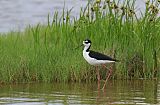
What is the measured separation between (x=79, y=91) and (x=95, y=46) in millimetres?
1755

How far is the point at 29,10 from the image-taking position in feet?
64.7

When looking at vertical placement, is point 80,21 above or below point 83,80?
above

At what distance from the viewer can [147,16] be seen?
11992 millimetres

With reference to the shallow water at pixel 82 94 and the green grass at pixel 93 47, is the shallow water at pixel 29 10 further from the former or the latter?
the shallow water at pixel 82 94

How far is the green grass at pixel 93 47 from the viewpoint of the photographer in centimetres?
1091

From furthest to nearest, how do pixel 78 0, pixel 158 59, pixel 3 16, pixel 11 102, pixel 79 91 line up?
pixel 78 0
pixel 3 16
pixel 158 59
pixel 79 91
pixel 11 102

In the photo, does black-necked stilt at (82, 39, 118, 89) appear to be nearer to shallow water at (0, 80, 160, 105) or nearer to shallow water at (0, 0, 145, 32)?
shallow water at (0, 80, 160, 105)

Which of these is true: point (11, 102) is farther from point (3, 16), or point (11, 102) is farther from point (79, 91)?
point (3, 16)

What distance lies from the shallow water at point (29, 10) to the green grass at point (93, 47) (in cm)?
457

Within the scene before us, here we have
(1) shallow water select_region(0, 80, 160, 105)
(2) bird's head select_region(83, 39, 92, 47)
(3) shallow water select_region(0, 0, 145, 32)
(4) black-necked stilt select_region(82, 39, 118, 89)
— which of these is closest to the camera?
(1) shallow water select_region(0, 80, 160, 105)

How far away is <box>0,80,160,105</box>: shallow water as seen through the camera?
9.27 metres

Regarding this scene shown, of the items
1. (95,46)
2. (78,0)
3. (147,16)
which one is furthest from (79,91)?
(78,0)

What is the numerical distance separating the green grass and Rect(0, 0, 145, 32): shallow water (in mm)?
4568

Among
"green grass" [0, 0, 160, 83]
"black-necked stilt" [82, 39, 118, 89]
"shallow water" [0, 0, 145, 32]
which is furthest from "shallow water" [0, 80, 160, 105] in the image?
"shallow water" [0, 0, 145, 32]
